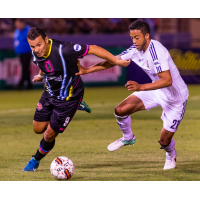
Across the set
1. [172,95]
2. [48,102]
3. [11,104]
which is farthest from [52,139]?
[11,104]

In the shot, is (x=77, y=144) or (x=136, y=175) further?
(x=77, y=144)

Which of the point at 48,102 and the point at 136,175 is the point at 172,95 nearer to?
the point at 136,175

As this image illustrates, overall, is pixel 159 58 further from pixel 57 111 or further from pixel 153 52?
pixel 57 111

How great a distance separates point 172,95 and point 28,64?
37.2 feet

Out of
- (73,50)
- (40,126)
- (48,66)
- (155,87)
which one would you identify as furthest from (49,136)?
(155,87)

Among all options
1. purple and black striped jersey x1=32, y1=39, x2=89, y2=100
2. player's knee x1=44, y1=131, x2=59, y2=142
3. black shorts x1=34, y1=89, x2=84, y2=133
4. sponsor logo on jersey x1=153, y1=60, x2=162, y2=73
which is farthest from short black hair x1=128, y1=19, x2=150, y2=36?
player's knee x1=44, y1=131, x2=59, y2=142

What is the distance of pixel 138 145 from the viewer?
7.66 metres

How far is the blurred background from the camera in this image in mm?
17594

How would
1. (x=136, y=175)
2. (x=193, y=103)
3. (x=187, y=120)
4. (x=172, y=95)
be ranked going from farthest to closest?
(x=193, y=103)
(x=187, y=120)
(x=172, y=95)
(x=136, y=175)

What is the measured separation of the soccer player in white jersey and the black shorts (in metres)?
0.49

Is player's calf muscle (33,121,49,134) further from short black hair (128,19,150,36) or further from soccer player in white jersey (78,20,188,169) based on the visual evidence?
short black hair (128,19,150,36)

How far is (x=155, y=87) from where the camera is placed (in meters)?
5.36

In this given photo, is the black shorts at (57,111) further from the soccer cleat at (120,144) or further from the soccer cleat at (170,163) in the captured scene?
the soccer cleat at (170,163)

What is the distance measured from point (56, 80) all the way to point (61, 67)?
232mm
